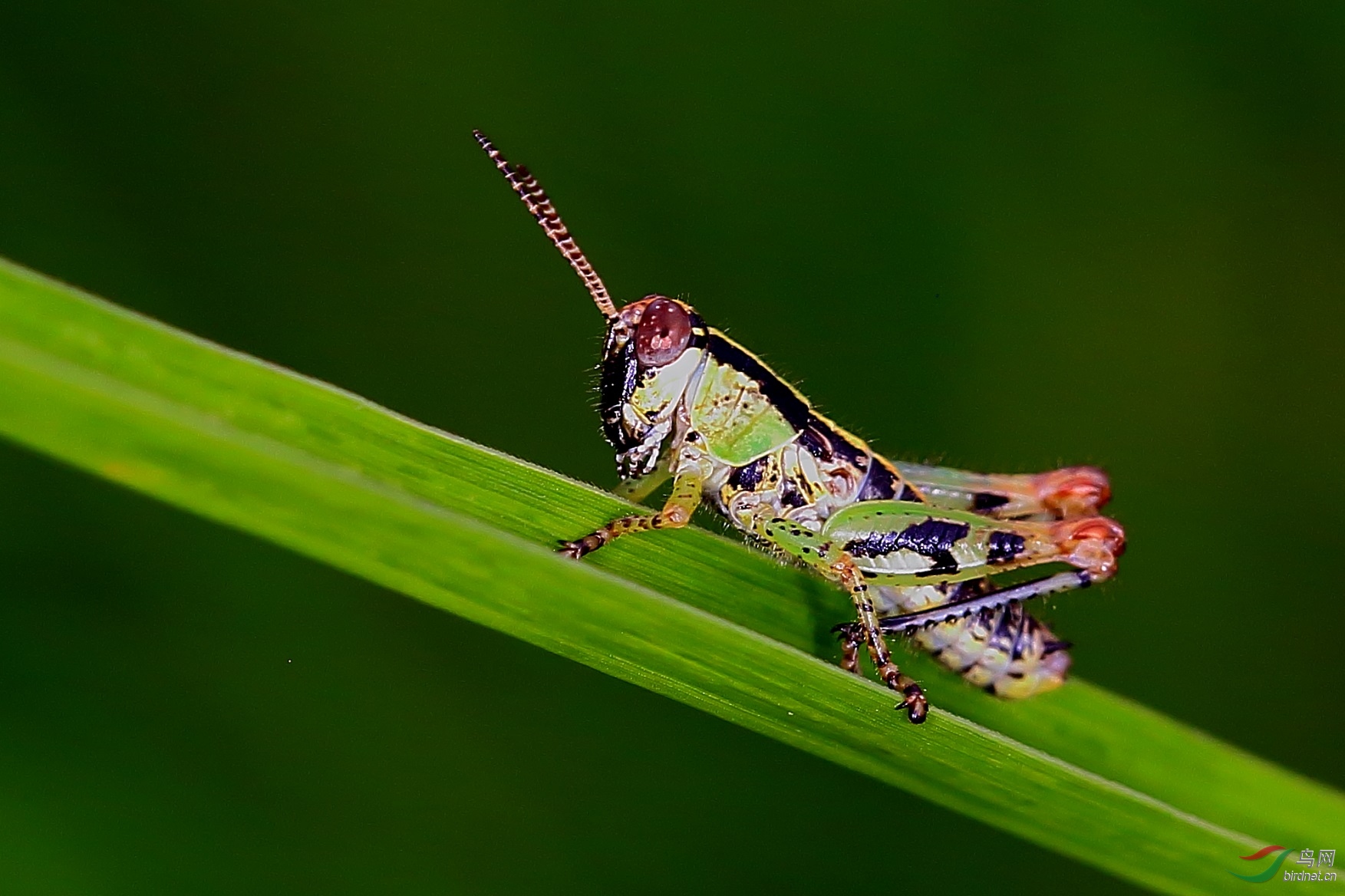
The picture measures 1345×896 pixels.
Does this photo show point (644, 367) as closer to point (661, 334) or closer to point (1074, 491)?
point (661, 334)

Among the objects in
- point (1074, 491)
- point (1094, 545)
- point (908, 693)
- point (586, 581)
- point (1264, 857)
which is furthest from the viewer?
point (1074, 491)

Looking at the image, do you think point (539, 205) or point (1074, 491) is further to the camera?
point (1074, 491)

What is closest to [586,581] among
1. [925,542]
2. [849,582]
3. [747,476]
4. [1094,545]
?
[849,582]

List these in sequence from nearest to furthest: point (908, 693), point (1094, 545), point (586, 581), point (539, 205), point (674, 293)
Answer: point (586, 581) < point (908, 693) < point (539, 205) < point (1094, 545) < point (674, 293)

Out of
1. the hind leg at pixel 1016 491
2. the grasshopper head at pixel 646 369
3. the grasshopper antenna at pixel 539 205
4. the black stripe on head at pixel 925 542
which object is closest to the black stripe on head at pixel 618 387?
the grasshopper head at pixel 646 369

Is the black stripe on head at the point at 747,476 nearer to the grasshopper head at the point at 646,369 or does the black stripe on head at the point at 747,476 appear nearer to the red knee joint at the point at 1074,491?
the grasshopper head at the point at 646,369

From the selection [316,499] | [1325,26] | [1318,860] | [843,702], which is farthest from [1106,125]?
[316,499]

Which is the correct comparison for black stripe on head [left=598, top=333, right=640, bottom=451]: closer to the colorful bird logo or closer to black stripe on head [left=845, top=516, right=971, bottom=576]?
black stripe on head [left=845, top=516, right=971, bottom=576]
